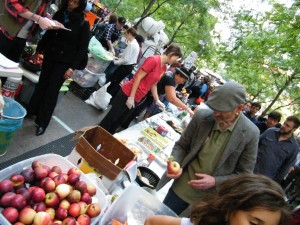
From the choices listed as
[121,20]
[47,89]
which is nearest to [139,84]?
[47,89]

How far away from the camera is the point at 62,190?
1770mm

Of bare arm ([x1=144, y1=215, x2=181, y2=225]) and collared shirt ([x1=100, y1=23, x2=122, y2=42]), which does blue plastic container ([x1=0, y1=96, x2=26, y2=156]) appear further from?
collared shirt ([x1=100, y1=23, x2=122, y2=42])

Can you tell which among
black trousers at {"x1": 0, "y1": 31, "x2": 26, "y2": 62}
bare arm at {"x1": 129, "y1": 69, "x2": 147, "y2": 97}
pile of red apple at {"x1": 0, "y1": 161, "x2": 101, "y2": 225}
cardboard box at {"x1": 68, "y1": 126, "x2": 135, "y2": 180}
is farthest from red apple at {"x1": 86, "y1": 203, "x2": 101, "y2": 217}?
black trousers at {"x1": 0, "y1": 31, "x2": 26, "y2": 62}

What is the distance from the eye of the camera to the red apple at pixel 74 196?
1768mm

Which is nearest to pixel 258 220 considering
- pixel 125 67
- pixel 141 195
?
pixel 141 195

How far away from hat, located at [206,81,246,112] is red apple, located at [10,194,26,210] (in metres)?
1.48

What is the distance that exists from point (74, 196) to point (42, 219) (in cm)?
25

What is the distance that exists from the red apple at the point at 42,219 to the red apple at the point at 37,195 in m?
0.11

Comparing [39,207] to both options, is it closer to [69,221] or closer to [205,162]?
[69,221]

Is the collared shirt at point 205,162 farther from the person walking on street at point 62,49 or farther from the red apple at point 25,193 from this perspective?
the person walking on street at point 62,49

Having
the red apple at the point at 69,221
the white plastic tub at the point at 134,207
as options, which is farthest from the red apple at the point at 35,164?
the white plastic tub at the point at 134,207

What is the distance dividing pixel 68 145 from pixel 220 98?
3.17 metres

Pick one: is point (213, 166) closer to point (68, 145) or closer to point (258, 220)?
point (258, 220)

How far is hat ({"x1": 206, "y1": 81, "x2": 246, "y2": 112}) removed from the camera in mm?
2078
